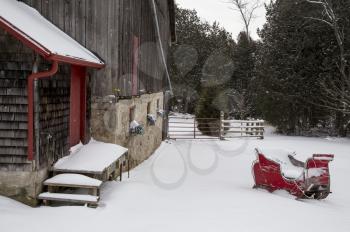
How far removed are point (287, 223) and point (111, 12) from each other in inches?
268

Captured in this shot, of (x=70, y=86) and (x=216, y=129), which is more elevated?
(x=70, y=86)

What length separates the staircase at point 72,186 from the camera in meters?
6.62

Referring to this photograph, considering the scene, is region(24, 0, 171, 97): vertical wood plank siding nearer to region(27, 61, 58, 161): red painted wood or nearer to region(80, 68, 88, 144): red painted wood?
region(80, 68, 88, 144): red painted wood

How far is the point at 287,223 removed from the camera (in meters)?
6.64

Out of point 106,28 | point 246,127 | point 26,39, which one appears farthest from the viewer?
point 246,127

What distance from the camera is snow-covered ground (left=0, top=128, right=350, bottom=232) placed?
5922 mm

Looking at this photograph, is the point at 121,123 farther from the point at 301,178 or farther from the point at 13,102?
the point at 301,178

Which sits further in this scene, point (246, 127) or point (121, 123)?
point (246, 127)

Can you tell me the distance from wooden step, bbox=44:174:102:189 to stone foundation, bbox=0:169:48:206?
0.87ft

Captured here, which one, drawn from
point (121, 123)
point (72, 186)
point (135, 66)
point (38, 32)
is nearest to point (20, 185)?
point (72, 186)

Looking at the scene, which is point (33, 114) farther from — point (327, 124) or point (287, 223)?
point (327, 124)

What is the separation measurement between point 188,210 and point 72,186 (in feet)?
7.31

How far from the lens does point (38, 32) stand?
6.57 m

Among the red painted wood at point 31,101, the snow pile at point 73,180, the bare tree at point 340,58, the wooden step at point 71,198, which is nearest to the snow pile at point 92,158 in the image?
the snow pile at point 73,180
